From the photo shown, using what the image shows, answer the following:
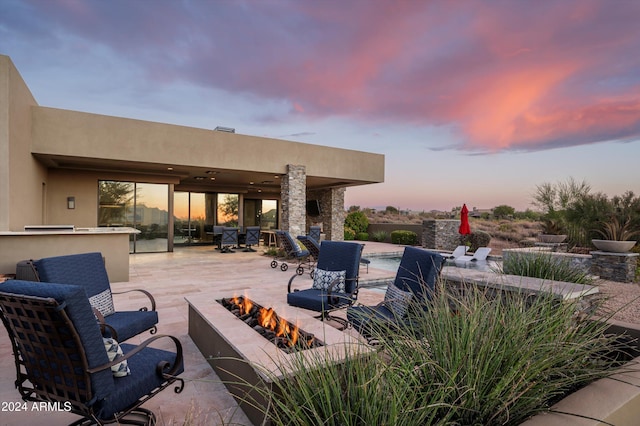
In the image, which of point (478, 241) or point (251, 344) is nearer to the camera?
point (251, 344)

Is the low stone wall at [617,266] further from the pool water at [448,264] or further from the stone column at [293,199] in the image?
the stone column at [293,199]

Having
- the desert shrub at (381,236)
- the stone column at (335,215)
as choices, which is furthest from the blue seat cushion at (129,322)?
the desert shrub at (381,236)

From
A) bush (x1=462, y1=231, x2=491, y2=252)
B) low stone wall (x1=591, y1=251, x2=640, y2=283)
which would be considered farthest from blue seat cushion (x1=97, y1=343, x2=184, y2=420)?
bush (x1=462, y1=231, x2=491, y2=252)

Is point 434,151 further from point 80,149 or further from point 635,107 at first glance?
point 80,149

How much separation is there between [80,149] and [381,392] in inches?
377

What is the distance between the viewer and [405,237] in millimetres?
16266

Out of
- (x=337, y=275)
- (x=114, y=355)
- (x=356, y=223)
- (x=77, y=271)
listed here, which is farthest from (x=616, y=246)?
(x=356, y=223)

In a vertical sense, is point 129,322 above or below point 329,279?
below

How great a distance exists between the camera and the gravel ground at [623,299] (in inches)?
154

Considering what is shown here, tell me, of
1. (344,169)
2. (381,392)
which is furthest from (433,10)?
(381,392)

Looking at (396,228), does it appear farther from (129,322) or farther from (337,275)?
(129,322)

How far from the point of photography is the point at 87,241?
6.66m

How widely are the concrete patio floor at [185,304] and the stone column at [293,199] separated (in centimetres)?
156

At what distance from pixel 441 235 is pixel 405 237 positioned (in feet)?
6.97
